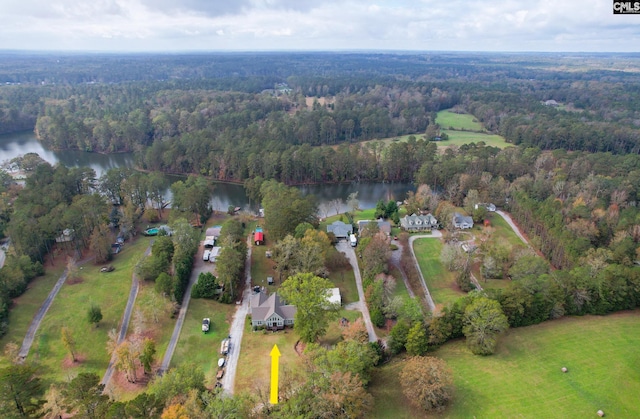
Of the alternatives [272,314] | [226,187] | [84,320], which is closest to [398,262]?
[272,314]

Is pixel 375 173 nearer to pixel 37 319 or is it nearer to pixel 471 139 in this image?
pixel 471 139

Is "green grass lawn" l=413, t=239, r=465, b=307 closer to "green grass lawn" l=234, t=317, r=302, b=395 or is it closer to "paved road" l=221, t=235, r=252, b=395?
"green grass lawn" l=234, t=317, r=302, b=395

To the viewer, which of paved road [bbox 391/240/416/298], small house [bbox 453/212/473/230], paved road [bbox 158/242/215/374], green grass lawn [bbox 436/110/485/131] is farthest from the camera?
green grass lawn [bbox 436/110/485/131]

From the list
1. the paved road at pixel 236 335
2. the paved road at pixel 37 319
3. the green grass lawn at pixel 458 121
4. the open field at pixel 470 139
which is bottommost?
the paved road at pixel 236 335

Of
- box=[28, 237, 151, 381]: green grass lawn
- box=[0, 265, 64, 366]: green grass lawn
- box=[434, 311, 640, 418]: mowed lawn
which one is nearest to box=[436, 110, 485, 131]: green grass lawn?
box=[434, 311, 640, 418]: mowed lawn

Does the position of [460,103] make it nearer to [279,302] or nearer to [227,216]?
[227,216]

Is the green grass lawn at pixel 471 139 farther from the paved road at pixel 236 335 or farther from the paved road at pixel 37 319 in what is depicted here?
the paved road at pixel 37 319

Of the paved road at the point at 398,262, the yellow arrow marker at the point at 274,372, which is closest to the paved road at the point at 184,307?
the yellow arrow marker at the point at 274,372
